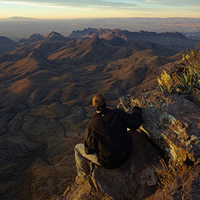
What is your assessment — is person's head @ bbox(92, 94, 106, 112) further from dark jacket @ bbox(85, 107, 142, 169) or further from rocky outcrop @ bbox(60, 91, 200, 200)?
rocky outcrop @ bbox(60, 91, 200, 200)

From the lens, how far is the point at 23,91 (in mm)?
80688

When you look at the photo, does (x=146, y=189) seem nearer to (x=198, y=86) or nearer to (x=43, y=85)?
(x=198, y=86)

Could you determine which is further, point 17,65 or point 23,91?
point 17,65

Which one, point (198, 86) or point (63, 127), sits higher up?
point (198, 86)

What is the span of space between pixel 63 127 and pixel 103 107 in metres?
43.9

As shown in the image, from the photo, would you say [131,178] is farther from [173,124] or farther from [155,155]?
[173,124]

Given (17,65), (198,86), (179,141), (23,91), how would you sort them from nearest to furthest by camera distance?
(179,141) → (198,86) → (23,91) → (17,65)

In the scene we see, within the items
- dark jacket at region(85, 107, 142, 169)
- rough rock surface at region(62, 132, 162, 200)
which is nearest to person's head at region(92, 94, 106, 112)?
dark jacket at region(85, 107, 142, 169)

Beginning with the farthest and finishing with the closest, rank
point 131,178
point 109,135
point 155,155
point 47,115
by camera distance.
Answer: point 47,115, point 155,155, point 131,178, point 109,135

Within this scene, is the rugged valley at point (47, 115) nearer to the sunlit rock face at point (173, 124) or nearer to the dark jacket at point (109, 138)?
the sunlit rock face at point (173, 124)

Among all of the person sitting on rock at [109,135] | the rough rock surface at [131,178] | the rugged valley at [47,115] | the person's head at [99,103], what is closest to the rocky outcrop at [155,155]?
the rough rock surface at [131,178]

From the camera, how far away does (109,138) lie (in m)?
4.48

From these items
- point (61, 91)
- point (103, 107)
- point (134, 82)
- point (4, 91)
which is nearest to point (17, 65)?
point (4, 91)

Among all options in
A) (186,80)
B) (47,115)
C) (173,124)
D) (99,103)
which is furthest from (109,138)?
(47,115)
